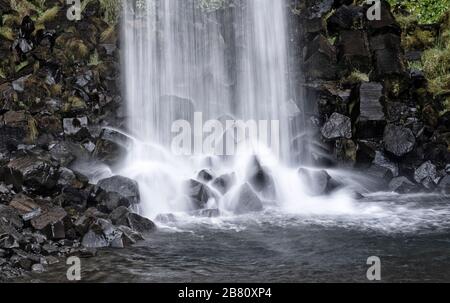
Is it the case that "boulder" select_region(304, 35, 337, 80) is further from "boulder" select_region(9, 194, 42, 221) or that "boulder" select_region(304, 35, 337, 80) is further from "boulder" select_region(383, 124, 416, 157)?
"boulder" select_region(9, 194, 42, 221)

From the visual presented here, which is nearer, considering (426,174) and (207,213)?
(207,213)

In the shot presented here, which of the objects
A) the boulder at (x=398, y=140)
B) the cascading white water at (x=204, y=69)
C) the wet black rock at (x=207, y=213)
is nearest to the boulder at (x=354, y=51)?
the cascading white water at (x=204, y=69)

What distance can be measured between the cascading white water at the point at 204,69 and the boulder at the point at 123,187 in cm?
446

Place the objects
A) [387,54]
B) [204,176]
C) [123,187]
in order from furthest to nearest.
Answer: [387,54] < [204,176] < [123,187]

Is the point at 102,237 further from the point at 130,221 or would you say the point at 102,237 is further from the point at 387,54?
the point at 387,54

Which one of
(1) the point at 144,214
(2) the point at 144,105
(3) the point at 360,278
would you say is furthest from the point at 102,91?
(3) the point at 360,278

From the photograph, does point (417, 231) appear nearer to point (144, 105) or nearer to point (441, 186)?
point (441, 186)

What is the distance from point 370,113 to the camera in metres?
19.4

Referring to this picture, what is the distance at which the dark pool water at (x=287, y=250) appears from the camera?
9914 mm

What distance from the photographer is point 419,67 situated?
2264 cm

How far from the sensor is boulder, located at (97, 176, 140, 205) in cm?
1499

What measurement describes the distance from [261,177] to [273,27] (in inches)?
383

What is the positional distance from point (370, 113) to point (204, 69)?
750 cm

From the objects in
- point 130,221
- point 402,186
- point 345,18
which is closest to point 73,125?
point 130,221
